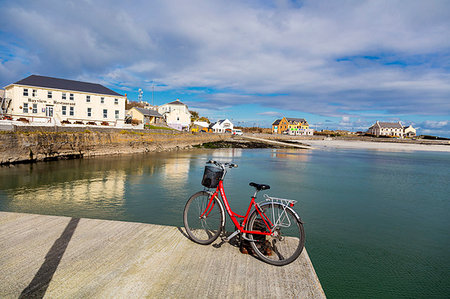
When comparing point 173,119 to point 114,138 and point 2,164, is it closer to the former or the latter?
point 114,138

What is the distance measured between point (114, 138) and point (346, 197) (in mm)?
28253

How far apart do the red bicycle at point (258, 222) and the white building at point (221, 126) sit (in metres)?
91.6

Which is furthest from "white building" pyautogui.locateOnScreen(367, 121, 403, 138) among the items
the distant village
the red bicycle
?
the red bicycle

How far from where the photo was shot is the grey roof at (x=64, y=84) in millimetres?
33875

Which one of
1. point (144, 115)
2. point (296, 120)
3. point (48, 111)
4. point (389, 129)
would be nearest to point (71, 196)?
point (48, 111)

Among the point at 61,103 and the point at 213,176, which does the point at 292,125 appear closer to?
the point at 61,103

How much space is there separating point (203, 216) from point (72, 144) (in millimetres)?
27340

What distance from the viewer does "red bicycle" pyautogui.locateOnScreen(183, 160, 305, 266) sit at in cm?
429

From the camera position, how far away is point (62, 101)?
35.2 metres

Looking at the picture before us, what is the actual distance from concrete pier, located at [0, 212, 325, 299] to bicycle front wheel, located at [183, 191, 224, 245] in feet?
0.74

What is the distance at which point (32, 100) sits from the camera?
109 feet

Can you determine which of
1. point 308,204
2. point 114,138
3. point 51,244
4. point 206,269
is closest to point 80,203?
point 51,244

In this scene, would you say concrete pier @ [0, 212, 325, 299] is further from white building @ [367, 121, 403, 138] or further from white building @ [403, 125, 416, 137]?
white building @ [403, 125, 416, 137]

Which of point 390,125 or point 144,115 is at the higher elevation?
point 390,125
